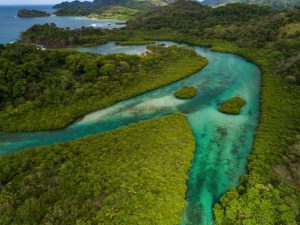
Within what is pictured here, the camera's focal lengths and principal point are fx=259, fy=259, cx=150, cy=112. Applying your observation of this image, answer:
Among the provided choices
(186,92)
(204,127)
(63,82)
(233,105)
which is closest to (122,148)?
(204,127)

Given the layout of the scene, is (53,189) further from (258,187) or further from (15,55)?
(15,55)

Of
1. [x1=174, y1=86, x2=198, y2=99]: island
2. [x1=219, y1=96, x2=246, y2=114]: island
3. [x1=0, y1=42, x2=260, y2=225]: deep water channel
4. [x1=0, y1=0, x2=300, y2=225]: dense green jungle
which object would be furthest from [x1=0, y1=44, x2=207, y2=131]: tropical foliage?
[x1=219, y1=96, x2=246, y2=114]: island

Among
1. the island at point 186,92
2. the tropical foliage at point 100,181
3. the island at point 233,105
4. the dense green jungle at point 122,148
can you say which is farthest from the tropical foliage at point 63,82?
the island at point 233,105

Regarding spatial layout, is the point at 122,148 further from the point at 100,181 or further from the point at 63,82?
the point at 63,82

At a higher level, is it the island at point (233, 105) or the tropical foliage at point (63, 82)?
A: the tropical foliage at point (63, 82)

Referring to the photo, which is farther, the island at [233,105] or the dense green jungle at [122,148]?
the island at [233,105]

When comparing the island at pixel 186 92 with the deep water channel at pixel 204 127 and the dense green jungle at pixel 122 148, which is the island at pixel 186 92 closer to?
the deep water channel at pixel 204 127

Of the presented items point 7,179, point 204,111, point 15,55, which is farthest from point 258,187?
point 15,55

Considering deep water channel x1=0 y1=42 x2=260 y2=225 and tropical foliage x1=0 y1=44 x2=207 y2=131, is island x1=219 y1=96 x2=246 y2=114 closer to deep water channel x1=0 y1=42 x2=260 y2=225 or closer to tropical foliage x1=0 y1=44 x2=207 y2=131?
deep water channel x1=0 y1=42 x2=260 y2=225
